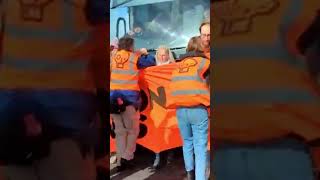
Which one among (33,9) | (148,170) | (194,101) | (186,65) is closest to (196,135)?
(194,101)

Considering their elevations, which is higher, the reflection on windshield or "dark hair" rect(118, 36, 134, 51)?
the reflection on windshield

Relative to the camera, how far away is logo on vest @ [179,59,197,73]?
4004 mm

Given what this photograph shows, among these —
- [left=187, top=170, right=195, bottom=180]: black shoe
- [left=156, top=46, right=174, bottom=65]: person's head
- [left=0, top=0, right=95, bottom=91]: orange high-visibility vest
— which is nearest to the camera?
[left=0, top=0, right=95, bottom=91]: orange high-visibility vest

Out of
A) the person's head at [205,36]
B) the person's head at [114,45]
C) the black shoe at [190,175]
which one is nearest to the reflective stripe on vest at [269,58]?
the person's head at [205,36]

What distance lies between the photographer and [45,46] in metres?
1.75

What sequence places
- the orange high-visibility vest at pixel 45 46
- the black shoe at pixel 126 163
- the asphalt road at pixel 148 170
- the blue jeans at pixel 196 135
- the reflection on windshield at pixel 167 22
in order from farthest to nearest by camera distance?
the reflection on windshield at pixel 167 22
the black shoe at pixel 126 163
the asphalt road at pixel 148 170
the blue jeans at pixel 196 135
the orange high-visibility vest at pixel 45 46

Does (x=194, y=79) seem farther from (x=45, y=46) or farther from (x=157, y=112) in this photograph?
(x=45, y=46)

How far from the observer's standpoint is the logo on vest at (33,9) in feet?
5.62

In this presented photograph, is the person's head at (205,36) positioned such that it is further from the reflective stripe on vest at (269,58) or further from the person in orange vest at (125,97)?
the reflective stripe on vest at (269,58)

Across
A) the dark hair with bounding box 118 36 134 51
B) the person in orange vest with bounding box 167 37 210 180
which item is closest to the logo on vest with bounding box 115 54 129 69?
the dark hair with bounding box 118 36 134 51

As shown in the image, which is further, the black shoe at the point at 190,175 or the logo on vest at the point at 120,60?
the logo on vest at the point at 120,60

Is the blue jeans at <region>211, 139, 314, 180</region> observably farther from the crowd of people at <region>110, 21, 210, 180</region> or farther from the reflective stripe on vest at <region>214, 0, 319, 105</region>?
the crowd of people at <region>110, 21, 210, 180</region>

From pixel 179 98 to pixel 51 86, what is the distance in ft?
7.95

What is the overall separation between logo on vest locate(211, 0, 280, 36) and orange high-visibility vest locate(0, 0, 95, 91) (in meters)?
0.51
